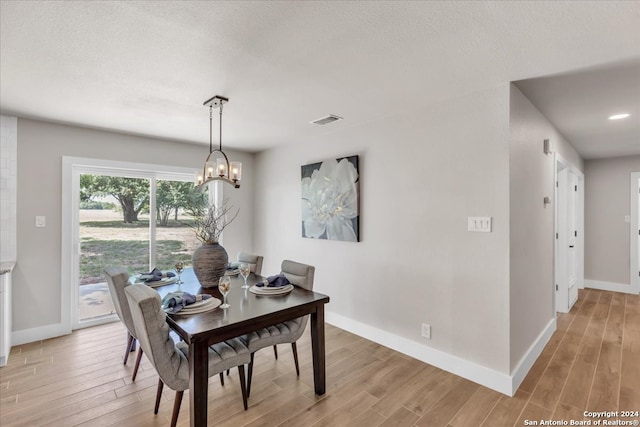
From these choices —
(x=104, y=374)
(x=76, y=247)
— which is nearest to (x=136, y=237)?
(x=76, y=247)

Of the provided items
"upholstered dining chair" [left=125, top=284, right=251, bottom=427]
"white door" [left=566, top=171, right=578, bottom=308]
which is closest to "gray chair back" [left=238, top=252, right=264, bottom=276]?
"upholstered dining chair" [left=125, top=284, right=251, bottom=427]

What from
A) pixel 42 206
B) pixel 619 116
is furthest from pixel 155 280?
pixel 619 116

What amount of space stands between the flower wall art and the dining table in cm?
123

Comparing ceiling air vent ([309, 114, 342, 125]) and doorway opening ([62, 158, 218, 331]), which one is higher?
ceiling air vent ([309, 114, 342, 125])

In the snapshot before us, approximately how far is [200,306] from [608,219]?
6697 mm

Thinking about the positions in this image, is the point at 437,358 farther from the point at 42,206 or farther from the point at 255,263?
the point at 42,206

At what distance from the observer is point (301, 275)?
262 centimetres

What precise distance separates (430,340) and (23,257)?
13.9 feet

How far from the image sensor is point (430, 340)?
2.79m

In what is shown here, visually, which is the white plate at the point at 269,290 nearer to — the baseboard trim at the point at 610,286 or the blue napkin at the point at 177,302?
the blue napkin at the point at 177,302

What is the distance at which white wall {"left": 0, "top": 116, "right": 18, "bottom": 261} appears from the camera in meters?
3.12

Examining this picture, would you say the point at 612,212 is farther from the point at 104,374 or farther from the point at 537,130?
the point at 104,374

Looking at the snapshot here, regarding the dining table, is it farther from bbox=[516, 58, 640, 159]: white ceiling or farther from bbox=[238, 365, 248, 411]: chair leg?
bbox=[516, 58, 640, 159]: white ceiling

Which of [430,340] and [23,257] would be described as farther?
[23,257]
